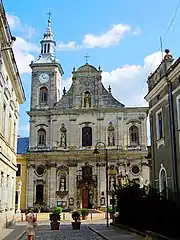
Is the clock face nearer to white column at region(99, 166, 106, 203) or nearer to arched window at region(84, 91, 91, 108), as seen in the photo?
arched window at region(84, 91, 91, 108)

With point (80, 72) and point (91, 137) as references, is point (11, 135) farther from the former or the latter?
point (80, 72)

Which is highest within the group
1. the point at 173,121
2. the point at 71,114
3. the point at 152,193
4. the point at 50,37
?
the point at 50,37

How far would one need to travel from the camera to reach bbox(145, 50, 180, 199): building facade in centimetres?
1806

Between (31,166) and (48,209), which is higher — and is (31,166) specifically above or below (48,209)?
above

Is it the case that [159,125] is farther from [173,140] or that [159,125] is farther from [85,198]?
[85,198]

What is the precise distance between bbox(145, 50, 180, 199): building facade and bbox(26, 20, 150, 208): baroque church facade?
2485 centimetres

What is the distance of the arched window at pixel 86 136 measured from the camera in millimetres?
49491

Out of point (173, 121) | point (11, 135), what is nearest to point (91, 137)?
point (11, 135)

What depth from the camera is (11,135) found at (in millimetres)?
24984

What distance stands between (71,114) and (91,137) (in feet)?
13.7

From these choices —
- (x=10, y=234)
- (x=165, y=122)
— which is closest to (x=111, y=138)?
(x=165, y=122)

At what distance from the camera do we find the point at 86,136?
163 feet

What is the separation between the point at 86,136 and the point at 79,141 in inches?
47.0

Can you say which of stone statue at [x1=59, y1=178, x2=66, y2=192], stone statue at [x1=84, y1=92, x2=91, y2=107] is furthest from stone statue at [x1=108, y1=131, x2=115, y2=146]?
stone statue at [x1=59, y1=178, x2=66, y2=192]
